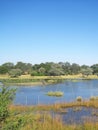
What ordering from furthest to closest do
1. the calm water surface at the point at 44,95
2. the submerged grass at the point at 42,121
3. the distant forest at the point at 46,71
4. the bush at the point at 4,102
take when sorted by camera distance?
the distant forest at the point at 46,71 → the calm water surface at the point at 44,95 → the submerged grass at the point at 42,121 → the bush at the point at 4,102

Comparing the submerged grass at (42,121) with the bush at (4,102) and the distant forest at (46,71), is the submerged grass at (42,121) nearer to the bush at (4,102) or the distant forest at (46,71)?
the bush at (4,102)

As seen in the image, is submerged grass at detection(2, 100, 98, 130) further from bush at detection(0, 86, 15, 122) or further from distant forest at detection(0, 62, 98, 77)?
distant forest at detection(0, 62, 98, 77)

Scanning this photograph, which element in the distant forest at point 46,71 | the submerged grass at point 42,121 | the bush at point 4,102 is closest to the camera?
the bush at point 4,102

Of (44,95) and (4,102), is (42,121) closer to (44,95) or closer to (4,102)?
(4,102)

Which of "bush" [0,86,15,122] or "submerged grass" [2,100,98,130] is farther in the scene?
"submerged grass" [2,100,98,130]

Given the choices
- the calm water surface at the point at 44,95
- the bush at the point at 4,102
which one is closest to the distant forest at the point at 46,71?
the calm water surface at the point at 44,95

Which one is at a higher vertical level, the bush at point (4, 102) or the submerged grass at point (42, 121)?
the bush at point (4, 102)

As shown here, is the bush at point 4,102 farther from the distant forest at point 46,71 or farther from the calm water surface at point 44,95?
the distant forest at point 46,71

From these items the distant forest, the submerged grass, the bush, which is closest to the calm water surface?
the submerged grass

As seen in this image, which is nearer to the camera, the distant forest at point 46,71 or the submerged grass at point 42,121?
the submerged grass at point 42,121

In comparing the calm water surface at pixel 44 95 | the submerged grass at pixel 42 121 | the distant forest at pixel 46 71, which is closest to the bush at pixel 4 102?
the submerged grass at pixel 42 121

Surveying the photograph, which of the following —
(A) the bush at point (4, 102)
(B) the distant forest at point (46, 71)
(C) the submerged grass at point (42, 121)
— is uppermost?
(B) the distant forest at point (46, 71)

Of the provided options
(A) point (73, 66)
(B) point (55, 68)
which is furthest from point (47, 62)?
(B) point (55, 68)

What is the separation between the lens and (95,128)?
653 inches
